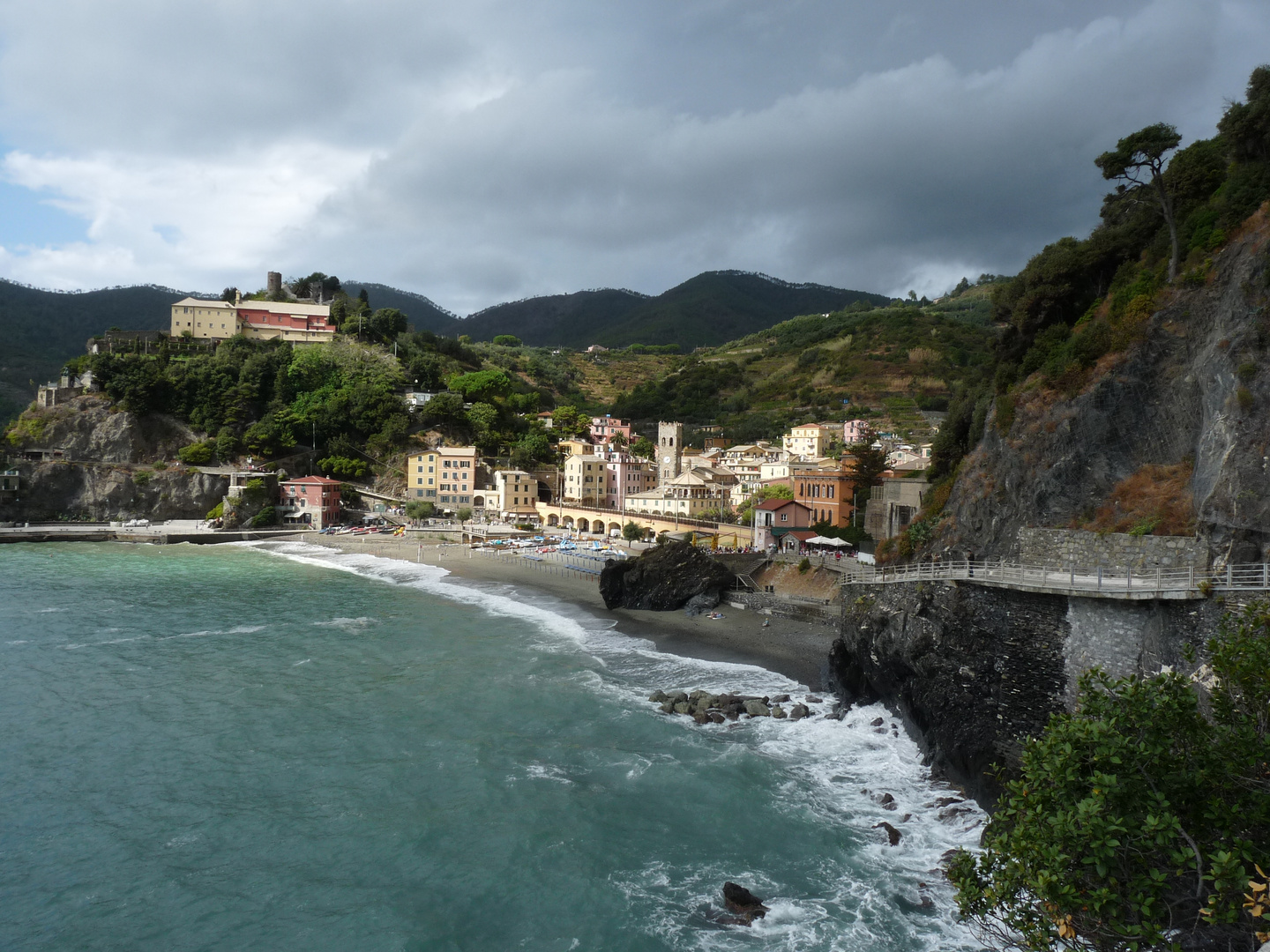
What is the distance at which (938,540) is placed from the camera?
25.0 metres

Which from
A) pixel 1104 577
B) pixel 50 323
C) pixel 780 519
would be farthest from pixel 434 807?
pixel 50 323

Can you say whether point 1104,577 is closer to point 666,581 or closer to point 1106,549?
point 1106,549

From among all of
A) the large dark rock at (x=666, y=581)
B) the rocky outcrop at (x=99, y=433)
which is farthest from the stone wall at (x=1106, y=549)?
the rocky outcrop at (x=99, y=433)

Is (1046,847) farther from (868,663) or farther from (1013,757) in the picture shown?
(868,663)

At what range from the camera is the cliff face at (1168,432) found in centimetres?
1406

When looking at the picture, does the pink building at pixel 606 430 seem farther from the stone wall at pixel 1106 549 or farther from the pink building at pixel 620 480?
the stone wall at pixel 1106 549

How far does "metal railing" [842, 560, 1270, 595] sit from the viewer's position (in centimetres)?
1265

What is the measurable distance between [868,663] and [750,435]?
74083 millimetres

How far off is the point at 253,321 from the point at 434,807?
93925 millimetres

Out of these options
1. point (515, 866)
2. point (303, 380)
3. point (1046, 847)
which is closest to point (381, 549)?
point (303, 380)

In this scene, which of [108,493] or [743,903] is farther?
[108,493]

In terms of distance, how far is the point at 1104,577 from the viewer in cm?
1559

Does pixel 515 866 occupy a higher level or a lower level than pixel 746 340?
lower

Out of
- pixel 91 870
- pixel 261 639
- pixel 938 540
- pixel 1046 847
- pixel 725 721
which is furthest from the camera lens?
pixel 261 639
